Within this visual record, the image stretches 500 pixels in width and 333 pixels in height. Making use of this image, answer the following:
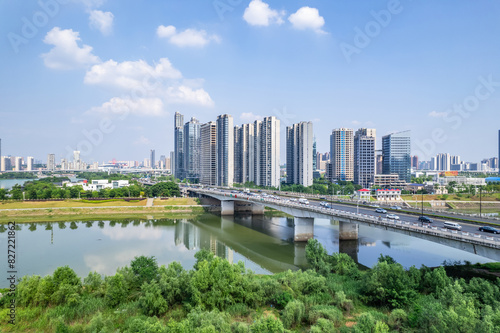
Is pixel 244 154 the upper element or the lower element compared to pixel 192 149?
lower

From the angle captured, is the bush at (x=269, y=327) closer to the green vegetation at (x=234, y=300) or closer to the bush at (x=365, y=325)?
the green vegetation at (x=234, y=300)

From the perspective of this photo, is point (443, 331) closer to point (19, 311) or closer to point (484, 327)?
point (484, 327)

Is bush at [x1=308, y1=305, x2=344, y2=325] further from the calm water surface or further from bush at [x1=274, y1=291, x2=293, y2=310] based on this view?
the calm water surface

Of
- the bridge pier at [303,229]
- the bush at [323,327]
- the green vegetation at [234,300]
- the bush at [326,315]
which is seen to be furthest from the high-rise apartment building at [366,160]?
the bush at [323,327]

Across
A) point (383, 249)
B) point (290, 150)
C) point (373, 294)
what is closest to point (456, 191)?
point (290, 150)

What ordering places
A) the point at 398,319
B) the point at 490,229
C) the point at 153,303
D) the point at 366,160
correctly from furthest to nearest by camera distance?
the point at 366,160
the point at 490,229
the point at 153,303
the point at 398,319

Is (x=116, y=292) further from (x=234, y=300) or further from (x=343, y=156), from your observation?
(x=343, y=156)

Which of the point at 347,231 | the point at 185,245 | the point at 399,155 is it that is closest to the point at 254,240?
the point at 185,245
